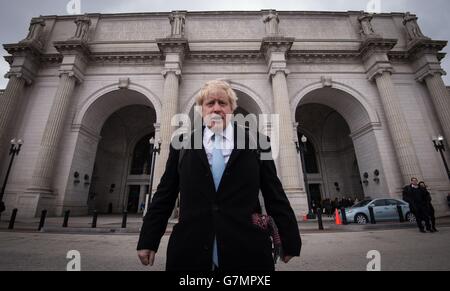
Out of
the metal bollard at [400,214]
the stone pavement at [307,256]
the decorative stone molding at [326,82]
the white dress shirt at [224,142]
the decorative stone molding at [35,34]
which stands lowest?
the stone pavement at [307,256]

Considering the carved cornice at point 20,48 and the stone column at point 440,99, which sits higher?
the carved cornice at point 20,48

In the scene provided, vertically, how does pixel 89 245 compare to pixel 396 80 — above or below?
below

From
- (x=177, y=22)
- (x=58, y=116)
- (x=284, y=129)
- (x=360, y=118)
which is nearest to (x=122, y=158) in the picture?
(x=58, y=116)

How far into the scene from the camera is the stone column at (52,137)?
1429 centimetres

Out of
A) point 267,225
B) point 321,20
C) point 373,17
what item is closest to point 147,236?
point 267,225

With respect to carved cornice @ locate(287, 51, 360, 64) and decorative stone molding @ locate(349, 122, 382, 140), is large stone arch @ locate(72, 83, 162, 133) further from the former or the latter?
decorative stone molding @ locate(349, 122, 382, 140)

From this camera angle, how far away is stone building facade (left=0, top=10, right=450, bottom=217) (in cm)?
1523

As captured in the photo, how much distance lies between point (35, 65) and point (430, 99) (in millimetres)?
33158

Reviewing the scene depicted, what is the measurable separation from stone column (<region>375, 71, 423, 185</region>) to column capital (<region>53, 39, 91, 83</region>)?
939 inches

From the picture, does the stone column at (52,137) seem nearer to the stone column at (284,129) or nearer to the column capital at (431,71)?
the stone column at (284,129)

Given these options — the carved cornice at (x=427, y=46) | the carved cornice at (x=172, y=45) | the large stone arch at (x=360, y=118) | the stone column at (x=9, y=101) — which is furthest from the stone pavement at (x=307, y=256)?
the carved cornice at (x=427, y=46)

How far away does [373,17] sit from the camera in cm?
2131

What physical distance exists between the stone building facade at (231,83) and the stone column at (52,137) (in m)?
0.07
